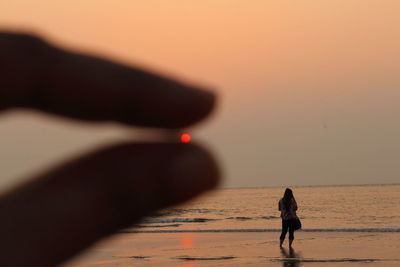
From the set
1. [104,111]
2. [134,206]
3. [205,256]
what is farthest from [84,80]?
[205,256]

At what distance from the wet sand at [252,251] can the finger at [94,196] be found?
15.9 m

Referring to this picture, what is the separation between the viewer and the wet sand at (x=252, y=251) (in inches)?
786

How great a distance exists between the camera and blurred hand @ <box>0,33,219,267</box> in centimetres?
70

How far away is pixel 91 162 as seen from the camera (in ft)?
2.41

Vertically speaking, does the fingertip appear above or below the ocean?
above

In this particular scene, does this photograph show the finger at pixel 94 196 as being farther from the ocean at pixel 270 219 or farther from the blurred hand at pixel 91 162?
the ocean at pixel 270 219

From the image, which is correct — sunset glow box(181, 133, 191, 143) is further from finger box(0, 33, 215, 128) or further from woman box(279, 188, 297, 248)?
woman box(279, 188, 297, 248)

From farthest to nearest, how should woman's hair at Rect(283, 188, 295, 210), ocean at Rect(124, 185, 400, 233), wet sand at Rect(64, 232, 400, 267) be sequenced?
1. ocean at Rect(124, 185, 400, 233)
2. woman's hair at Rect(283, 188, 295, 210)
3. wet sand at Rect(64, 232, 400, 267)

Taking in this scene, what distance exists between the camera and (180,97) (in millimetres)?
747

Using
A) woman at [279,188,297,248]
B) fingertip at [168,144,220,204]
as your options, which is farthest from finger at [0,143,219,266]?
woman at [279,188,297,248]

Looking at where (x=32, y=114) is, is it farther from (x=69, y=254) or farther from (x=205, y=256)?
(x=205, y=256)

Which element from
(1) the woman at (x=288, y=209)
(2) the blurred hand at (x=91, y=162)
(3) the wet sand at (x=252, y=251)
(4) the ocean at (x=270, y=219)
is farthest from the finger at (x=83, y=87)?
(1) the woman at (x=288, y=209)

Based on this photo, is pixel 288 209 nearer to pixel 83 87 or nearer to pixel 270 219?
pixel 83 87

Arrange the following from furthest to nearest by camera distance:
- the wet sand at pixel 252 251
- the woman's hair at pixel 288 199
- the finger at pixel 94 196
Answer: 1. the woman's hair at pixel 288 199
2. the wet sand at pixel 252 251
3. the finger at pixel 94 196
